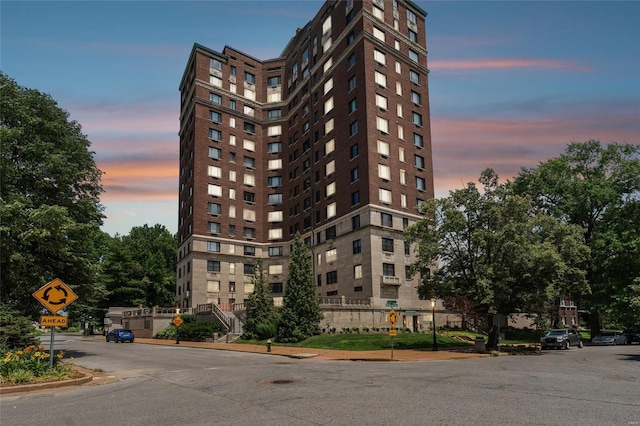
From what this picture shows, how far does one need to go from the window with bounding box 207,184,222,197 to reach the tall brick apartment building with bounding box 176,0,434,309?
0.26 metres

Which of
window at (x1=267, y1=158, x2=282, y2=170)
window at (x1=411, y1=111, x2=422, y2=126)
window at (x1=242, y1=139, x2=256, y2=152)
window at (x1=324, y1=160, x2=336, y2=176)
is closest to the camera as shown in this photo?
window at (x1=411, y1=111, x2=422, y2=126)

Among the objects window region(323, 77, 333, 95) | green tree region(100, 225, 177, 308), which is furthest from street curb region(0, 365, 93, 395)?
green tree region(100, 225, 177, 308)

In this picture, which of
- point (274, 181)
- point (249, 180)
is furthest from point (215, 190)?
point (274, 181)

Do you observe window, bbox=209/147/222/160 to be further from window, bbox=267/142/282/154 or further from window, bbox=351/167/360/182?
window, bbox=351/167/360/182

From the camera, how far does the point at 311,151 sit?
69562 mm

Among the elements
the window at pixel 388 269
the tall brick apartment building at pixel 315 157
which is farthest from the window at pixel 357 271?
the window at pixel 388 269

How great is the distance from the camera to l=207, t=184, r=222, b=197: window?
7250cm

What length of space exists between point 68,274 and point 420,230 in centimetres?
2419

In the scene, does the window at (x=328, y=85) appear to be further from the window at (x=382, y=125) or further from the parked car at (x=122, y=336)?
the parked car at (x=122, y=336)

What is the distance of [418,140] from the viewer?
6294 cm

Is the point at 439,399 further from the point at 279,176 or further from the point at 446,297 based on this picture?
the point at 279,176

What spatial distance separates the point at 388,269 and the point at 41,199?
36365mm

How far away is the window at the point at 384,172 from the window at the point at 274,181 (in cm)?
2466

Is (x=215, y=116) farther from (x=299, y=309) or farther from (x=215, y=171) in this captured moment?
(x=299, y=309)
